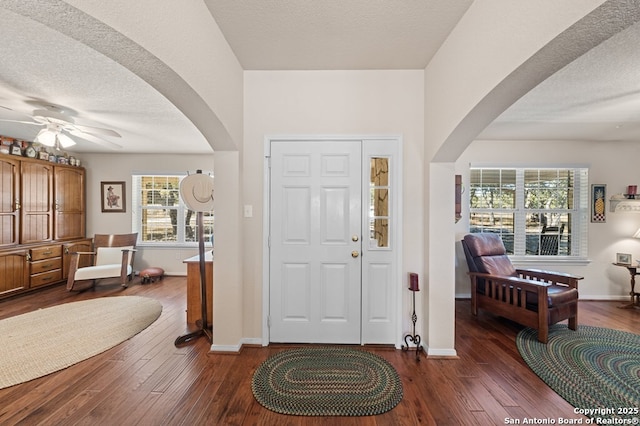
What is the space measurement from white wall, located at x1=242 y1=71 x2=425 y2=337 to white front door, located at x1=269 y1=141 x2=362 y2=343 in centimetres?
15

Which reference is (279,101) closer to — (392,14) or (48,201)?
(392,14)

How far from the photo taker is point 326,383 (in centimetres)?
208

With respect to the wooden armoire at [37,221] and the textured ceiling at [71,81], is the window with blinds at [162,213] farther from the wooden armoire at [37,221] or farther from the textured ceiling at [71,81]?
the textured ceiling at [71,81]

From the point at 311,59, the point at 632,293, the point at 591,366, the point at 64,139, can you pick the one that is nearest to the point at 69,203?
the point at 64,139

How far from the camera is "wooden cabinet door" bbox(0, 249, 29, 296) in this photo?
3963mm

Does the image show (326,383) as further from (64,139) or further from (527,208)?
(527,208)

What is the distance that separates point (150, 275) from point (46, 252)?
1.66 metres

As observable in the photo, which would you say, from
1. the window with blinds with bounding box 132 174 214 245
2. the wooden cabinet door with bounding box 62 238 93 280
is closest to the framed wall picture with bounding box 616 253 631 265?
the window with blinds with bounding box 132 174 214 245

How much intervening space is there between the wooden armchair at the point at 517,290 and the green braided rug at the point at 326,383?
1827 millimetres

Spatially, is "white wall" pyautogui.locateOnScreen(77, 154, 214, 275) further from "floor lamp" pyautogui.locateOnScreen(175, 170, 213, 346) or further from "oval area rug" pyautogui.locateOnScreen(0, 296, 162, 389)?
"floor lamp" pyautogui.locateOnScreen(175, 170, 213, 346)

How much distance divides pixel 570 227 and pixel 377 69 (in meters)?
4.36

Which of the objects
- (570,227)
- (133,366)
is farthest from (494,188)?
(133,366)

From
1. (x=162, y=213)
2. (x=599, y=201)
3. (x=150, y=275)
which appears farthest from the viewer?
(x=162, y=213)

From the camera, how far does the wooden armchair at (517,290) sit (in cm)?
288
